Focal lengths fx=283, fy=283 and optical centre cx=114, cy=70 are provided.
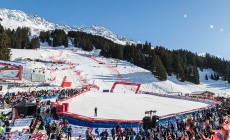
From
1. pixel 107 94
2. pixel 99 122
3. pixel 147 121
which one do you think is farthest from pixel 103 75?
pixel 147 121

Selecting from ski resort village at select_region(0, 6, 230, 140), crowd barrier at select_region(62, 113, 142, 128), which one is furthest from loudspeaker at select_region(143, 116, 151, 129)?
crowd barrier at select_region(62, 113, 142, 128)

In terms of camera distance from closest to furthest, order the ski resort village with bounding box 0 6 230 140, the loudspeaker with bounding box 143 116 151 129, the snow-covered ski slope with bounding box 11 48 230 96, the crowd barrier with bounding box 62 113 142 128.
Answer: the loudspeaker with bounding box 143 116 151 129
the ski resort village with bounding box 0 6 230 140
the crowd barrier with bounding box 62 113 142 128
the snow-covered ski slope with bounding box 11 48 230 96

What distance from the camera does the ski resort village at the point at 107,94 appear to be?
20.7 metres

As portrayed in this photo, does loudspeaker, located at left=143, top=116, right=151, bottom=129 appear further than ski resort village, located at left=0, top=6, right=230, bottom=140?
No

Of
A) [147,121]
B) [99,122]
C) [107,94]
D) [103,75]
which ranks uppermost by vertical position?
[103,75]

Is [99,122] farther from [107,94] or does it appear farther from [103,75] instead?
[103,75]

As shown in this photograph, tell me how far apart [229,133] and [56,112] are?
16651 mm

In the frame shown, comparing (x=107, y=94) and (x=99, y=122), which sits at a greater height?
(x=107, y=94)

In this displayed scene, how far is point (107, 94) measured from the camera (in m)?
58.1

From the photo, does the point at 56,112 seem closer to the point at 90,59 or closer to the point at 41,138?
the point at 41,138

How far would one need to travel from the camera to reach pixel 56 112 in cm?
2617

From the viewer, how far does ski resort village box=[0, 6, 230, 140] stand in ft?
67.9

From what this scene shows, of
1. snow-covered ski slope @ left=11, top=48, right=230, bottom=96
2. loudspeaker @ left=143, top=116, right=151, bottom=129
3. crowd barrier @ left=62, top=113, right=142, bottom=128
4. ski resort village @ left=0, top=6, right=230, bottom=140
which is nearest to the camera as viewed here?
loudspeaker @ left=143, top=116, right=151, bottom=129

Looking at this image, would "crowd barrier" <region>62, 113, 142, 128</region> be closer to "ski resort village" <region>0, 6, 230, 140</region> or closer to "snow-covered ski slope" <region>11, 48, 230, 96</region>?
"ski resort village" <region>0, 6, 230, 140</region>
